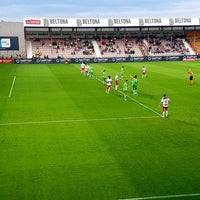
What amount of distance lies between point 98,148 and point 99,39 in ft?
226

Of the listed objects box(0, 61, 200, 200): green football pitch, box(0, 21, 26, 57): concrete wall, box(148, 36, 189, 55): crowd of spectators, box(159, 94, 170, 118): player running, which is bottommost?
box(0, 61, 200, 200): green football pitch

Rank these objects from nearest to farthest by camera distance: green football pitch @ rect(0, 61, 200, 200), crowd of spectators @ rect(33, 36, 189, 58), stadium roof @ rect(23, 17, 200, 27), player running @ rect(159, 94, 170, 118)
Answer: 1. green football pitch @ rect(0, 61, 200, 200)
2. player running @ rect(159, 94, 170, 118)
3. stadium roof @ rect(23, 17, 200, 27)
4. crowd of spectators @ rect(33, 36, 189, 58)

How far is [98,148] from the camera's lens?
1616 centimetres

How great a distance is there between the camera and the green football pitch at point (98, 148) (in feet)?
39.4

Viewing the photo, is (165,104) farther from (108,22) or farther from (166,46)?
(166,46)

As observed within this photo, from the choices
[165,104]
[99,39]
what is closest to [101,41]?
[99,39]

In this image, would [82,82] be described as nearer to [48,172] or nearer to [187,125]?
[187,125]

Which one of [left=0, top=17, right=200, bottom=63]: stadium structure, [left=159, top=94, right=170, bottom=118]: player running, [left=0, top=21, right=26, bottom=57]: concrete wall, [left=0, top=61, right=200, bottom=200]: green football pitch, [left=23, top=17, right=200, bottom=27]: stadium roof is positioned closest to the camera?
[left=0, top=61, right=200, bottom=200]: green football pitch

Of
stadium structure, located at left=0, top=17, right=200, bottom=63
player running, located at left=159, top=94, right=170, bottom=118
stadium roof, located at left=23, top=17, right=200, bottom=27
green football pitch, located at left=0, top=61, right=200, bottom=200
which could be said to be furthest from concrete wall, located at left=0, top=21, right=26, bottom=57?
player running, located at left=159, top=94, right=170, bottom=118

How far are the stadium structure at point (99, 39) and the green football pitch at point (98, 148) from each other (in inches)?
1808

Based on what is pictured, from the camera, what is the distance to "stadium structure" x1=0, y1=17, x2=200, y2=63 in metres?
74.5

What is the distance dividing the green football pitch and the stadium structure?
45.9 meters

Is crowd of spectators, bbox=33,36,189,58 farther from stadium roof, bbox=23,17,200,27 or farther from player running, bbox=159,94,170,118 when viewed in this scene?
player running, bbox=159,94,170,118

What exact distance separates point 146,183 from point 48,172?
378cm
